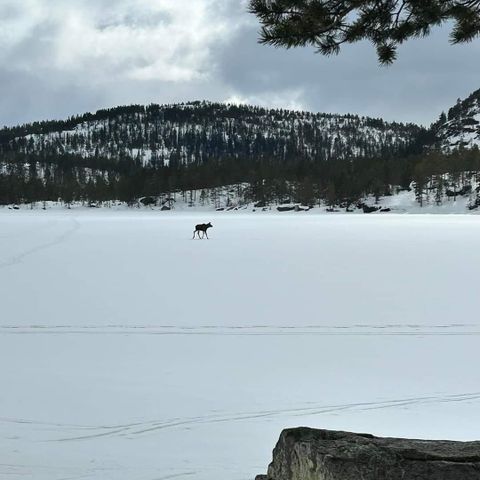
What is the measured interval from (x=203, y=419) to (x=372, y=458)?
3216mm

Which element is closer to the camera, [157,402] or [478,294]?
[157,402]

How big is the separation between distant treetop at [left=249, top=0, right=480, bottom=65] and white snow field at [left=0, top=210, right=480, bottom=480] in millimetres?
3662

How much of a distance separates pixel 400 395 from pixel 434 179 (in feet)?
314

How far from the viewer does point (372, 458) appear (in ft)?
7.84

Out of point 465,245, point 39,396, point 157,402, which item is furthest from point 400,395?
point 465,245

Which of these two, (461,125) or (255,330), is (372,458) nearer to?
(255,330)

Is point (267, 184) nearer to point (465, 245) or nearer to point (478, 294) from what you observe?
point (465, 245)

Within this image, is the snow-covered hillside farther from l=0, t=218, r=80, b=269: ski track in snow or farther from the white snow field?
the white snow field

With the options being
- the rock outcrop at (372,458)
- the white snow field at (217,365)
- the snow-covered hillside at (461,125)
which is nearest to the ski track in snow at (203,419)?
the white snow field at (217,365)

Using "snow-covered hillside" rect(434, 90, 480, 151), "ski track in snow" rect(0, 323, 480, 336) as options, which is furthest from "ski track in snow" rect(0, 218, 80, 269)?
"snow-covered hillside" rect(434, 90, 480, 151)

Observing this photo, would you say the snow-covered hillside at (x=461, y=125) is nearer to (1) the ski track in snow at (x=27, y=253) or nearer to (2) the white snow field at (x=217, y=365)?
(1) the ski track in snow at (x=27, y=253)

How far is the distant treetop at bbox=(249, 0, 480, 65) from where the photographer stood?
12.4 feet

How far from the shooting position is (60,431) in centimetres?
495

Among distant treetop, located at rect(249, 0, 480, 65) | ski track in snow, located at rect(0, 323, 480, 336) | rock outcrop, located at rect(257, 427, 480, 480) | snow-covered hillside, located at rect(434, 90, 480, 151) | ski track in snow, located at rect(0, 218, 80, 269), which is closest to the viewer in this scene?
rock outcrop, located at rect(257, 427, 480, 480)
